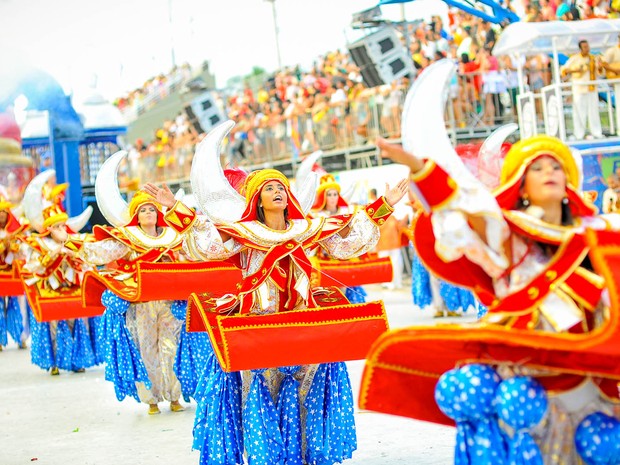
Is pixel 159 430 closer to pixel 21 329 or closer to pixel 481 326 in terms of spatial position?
pixel 481 326

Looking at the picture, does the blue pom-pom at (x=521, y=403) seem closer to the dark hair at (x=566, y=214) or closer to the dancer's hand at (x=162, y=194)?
the dark hair at (x=566, y=214)

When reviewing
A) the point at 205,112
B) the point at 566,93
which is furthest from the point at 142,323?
the point at 205,112

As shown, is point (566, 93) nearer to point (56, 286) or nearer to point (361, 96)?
point (361, 96)

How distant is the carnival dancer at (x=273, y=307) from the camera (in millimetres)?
6406

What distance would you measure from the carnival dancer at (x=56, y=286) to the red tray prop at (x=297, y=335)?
5878 millimetres

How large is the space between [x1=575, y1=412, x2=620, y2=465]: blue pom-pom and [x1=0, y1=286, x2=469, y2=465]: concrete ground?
2458 mm

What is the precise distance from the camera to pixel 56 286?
39.5ft

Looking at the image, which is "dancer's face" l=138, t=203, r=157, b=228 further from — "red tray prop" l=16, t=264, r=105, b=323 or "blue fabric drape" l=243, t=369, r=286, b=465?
"blue fabric drape" l=243, t=369, r=286, b=465

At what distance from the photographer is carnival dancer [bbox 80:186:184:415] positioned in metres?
9.30

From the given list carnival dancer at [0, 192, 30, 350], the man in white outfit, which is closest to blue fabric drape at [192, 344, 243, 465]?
carnival dancer at [0, 192, 30, 350]

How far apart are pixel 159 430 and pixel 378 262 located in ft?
13.7

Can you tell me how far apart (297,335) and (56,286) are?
629cm

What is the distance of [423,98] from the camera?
454 cm

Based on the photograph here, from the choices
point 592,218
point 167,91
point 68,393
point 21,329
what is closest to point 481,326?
point 592,218
